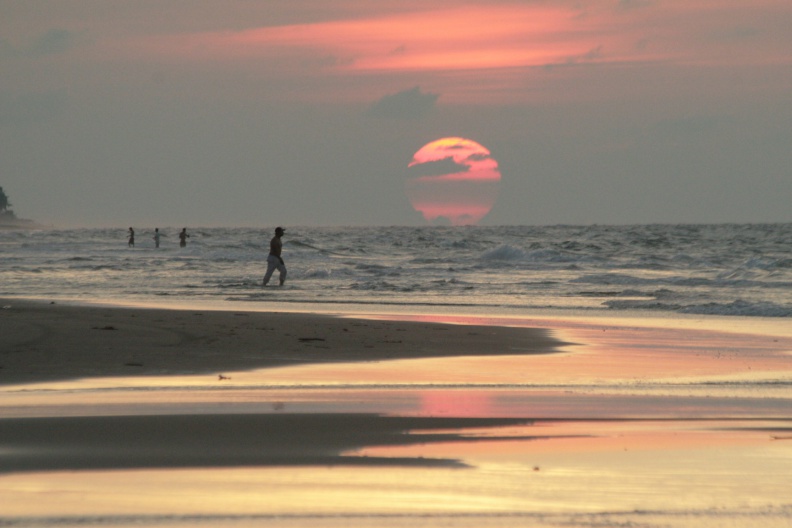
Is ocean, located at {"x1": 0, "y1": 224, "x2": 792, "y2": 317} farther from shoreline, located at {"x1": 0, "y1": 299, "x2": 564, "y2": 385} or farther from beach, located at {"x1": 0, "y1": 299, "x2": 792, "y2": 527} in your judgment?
beach, located at {"x1": 0, "y1": 299, "x2": 792, "y2": 527}

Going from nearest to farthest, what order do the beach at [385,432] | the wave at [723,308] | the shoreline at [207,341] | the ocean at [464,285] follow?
the beach at [385,432] → the shoreline at [207,341] → the wave at [723,308] → the ocean at [464,285]

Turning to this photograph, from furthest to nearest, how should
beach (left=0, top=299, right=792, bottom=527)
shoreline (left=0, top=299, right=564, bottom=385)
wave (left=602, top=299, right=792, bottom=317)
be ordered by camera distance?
wave (left=602, top=299, right=792, bottom=317) < shoreline (left=0, top=299, right=564, bottom=385) < beach (left=0, top=299, right=792, bottom=527)

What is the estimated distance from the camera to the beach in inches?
200

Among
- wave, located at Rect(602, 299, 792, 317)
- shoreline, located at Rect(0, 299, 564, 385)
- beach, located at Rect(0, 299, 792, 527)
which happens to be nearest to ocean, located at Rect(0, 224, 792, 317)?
wave, located at Rect(602, 299, 792, 317)

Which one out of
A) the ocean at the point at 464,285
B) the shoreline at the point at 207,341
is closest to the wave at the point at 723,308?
the ocean at the point at 464,285

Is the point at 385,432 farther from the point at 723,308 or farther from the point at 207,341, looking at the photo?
the point at 723,308

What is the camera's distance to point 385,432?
698 cm

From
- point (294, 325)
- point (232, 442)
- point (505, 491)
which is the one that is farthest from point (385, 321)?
point (505, 491)

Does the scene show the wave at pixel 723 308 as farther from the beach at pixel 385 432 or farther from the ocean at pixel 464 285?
the beach at pixel 385 432

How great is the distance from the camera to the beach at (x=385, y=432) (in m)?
5.08

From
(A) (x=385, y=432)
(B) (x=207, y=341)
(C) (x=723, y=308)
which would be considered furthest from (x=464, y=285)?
(A) (x=385, y=432)

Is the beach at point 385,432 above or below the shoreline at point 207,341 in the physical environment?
above

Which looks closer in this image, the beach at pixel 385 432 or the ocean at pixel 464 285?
the beach at pixel 385 432

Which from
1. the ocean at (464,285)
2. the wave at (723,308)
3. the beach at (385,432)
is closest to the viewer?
the beach at (385,432)
